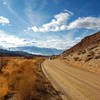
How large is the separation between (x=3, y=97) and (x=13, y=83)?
2118 millimetres

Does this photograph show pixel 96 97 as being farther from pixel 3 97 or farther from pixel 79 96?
pixel 3 97

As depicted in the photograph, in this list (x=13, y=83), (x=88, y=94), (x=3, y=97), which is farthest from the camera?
(x=13, y=83)

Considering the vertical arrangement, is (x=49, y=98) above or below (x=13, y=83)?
below

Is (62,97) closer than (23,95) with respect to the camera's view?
No

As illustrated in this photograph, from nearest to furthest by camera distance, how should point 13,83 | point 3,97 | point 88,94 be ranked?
point 3,97 → point 88,94 → point 13,83

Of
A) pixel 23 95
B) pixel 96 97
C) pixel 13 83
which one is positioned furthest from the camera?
pixel 13 83

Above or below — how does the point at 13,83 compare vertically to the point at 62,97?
above

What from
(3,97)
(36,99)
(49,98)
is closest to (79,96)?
(49,98)

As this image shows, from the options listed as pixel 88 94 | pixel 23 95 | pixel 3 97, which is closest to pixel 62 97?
pixel 88 94

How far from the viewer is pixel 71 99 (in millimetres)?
6426

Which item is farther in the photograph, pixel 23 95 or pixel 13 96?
pixel 13 96

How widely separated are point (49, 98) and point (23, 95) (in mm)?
1695

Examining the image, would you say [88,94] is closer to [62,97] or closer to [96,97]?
[96,97]

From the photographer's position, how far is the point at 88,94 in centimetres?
697
